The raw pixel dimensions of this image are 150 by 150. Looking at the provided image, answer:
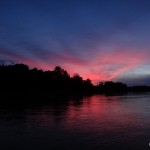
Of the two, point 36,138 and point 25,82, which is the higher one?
point 25,82

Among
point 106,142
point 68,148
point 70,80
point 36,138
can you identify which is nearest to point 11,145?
point 36,138

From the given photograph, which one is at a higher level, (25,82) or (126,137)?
(25,82)

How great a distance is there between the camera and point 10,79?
424 ft

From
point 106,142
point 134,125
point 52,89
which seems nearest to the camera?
point 106,142

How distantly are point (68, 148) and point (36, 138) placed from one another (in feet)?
14.2

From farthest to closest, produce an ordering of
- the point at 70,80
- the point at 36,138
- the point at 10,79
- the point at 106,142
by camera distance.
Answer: the point at 70,80 → the point at 10,79 → the point at 36,138 → the point at 106,142

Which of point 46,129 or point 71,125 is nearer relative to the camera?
point 46,129

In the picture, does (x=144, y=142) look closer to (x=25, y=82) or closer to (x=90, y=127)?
(x=90, y=127)

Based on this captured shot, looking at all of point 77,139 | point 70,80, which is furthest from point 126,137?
point 70,80

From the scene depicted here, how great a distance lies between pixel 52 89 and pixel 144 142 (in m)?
137

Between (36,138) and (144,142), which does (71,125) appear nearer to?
(36,138)

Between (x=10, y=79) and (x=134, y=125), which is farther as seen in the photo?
(x=10, y=79)

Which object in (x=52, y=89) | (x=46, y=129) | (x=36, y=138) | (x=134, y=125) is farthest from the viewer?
(x=52, y=89)

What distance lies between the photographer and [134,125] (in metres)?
29.4
